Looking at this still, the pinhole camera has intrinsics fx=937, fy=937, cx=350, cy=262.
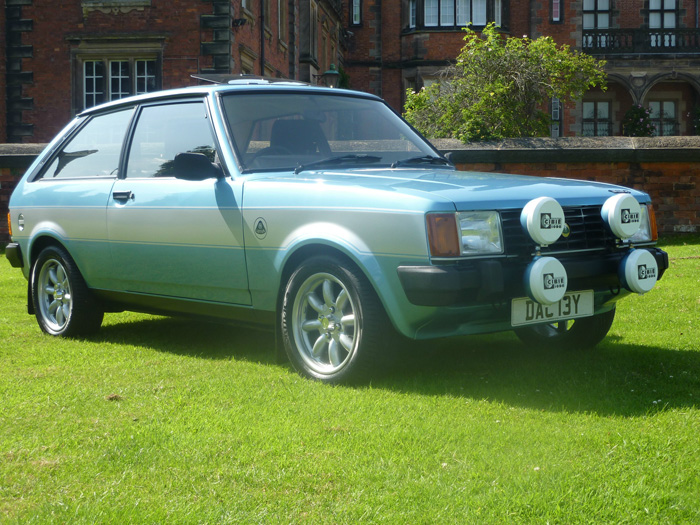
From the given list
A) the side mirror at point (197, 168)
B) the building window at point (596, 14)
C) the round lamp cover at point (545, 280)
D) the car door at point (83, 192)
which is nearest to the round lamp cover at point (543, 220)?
the round lamp cover at point (545, 280)

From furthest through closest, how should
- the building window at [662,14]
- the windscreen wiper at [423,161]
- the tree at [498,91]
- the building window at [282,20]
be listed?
the building window at [662,14]
the building window at [282,20]
the tree at [498,91]
the windscreen wiper at [423,161]

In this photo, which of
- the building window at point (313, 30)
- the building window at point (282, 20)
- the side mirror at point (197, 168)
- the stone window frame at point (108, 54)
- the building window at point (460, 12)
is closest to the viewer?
the side mirror at point (197, 168)

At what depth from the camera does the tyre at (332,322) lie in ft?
Answer: 16.3

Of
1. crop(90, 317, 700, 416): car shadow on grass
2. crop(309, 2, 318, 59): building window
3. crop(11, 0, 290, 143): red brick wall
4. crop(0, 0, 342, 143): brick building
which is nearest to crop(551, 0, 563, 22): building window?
crop(309, 2, 318, 59): building window

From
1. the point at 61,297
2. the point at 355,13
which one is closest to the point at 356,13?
the point at 355,13

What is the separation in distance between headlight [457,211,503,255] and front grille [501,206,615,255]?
49 millimetres

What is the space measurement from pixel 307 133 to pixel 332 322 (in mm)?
1493

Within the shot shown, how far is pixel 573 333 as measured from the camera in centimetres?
622

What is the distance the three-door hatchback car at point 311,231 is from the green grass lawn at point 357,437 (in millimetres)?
384

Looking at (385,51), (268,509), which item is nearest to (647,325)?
(268,509)

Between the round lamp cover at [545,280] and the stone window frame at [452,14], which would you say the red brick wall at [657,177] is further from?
the stone window frame at [452,14]

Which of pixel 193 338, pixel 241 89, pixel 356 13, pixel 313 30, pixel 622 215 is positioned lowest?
pixel 193 338

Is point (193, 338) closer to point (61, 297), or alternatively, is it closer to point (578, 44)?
point (61, 297)

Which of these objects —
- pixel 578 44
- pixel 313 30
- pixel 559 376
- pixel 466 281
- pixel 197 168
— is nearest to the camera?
pixel 466 281
